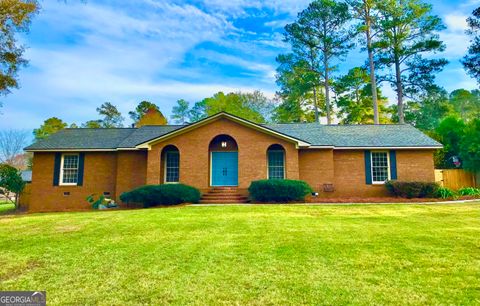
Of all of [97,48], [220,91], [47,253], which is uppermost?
[220,91]

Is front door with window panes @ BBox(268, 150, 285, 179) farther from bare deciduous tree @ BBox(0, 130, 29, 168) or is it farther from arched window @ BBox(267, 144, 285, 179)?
bare deciduous tree @ BBox(0, 130, 29, 168)

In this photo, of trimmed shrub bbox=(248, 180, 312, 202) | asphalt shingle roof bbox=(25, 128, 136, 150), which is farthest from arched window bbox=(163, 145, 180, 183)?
trimmed shrub bbox=(248, 180, 312, 202)

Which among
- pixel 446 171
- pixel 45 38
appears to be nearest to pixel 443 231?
pixel 446 171

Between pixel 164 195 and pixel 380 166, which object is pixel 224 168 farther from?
pixel 380 166

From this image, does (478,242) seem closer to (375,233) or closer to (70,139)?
(375,233)

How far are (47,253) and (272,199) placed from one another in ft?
33.8

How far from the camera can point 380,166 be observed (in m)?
17.2

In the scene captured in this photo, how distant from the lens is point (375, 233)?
7000 millimetres

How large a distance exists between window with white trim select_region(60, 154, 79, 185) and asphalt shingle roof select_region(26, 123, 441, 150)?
2.25 ft

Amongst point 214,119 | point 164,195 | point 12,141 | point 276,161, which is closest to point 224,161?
point 214,119

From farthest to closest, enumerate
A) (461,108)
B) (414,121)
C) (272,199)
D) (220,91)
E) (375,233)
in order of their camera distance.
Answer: (461,108)
(220,91)
(414,121)
(272,199)
(375,233)

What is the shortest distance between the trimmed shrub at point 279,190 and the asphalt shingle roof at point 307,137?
351 centimetres

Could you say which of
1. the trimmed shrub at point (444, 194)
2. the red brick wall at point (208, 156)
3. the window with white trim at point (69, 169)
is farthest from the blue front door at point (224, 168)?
the trimmed shrub at point (444, 194)

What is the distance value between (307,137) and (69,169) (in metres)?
14.9
